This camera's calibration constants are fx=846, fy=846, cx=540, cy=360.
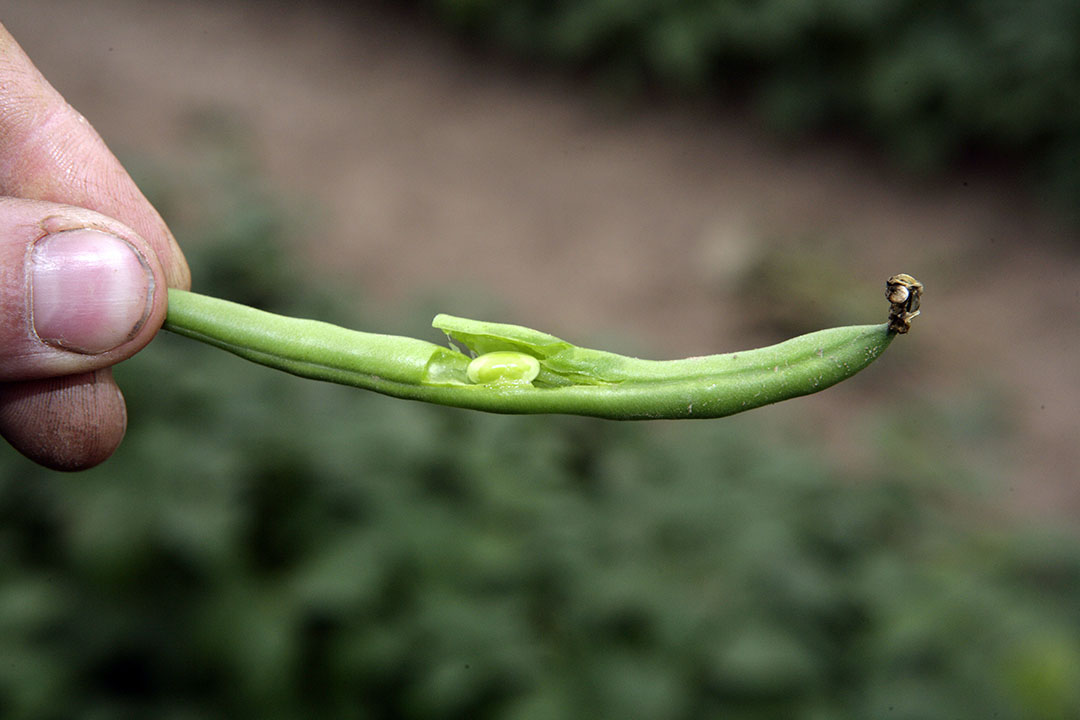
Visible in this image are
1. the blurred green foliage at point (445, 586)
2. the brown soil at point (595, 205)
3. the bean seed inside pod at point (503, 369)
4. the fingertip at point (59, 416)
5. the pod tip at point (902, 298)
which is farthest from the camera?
the brown soil at point (595, 205)

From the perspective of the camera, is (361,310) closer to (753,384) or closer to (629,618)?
(629,618)

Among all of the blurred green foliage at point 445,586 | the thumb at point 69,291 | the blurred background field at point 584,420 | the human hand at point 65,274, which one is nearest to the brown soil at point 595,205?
the blurred background field at point 584,420

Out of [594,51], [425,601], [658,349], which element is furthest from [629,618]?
[594,51]

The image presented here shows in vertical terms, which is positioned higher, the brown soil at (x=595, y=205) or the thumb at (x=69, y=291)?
the brown soil at (x=595, y=205)

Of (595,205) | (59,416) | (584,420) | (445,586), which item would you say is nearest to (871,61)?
(595,205)

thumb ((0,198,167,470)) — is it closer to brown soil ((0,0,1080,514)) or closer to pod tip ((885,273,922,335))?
pod tip ((885,273,922,335))

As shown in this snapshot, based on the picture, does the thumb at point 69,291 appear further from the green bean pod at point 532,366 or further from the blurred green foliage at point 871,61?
the blurred green foliage at point 871,61

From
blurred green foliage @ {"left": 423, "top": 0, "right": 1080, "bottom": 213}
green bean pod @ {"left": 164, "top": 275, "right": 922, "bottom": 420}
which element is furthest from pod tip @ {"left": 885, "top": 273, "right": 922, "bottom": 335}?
blurred green foliage @ {"left": 423, "top": 0, "right": 1080, "bottom": 213}
